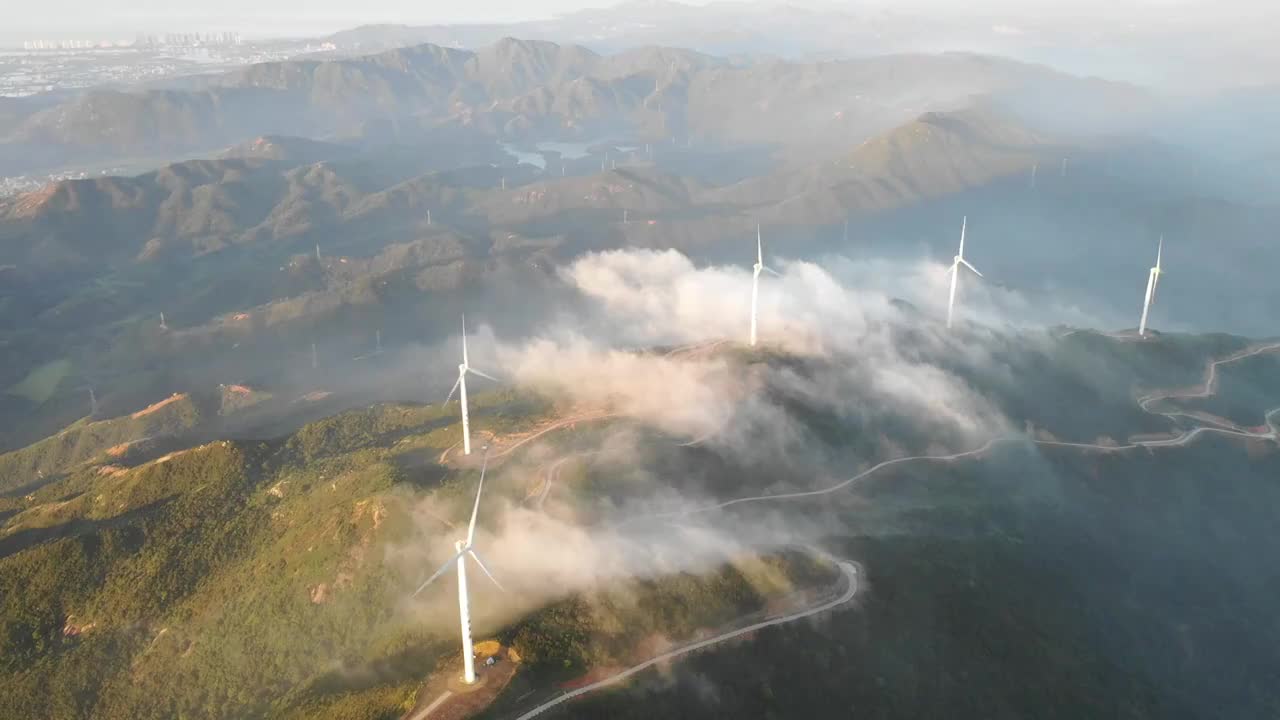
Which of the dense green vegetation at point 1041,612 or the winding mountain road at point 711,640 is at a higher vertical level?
the winding mountain road at point 711,640

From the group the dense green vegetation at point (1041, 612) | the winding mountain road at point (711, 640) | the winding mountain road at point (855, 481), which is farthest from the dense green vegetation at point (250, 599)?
the dense green vegetation at point (1041, 612)

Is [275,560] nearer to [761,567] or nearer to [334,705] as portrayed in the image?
[334,705]

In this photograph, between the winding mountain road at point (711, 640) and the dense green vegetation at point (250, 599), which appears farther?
the dense green vegetation at point (250, 599)

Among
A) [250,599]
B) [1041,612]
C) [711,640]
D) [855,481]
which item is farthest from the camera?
[855,481]

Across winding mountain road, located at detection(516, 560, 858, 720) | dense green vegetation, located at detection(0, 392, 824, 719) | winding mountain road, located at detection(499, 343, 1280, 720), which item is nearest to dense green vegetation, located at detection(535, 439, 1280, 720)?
winding mountain road, located at detection(516, 560, 858, 720)

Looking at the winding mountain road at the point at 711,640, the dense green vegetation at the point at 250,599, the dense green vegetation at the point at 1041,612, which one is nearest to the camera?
the winding mountain road at the point at 711,640

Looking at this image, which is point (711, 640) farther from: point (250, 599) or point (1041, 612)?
point (250, 599)

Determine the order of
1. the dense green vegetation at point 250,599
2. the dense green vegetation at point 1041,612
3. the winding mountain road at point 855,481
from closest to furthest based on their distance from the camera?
the winding mountain road at point 855,481 < the dense green vegetation at point 1041,612 < the dense green vegetation at point 250,599

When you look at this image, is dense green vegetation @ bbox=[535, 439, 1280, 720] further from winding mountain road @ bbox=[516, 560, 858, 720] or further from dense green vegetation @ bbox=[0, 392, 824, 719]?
dense green vegetation @ bbox=[0, 392, 824, 719]

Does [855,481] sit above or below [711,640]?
below

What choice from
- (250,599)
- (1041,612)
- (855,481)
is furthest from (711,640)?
(250,599)

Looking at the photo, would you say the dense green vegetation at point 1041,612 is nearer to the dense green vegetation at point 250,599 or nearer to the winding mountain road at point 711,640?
the winding mountain road at point 711,640
